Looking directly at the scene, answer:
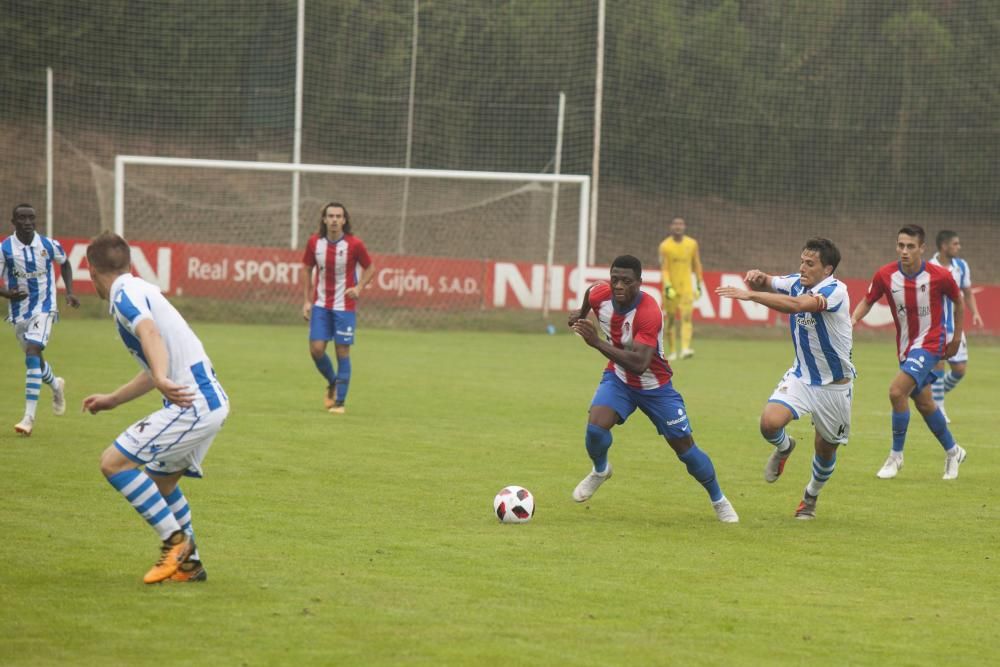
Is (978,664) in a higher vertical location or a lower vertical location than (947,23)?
lower

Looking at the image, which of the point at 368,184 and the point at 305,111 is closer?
the point at 368,184

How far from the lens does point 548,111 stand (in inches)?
1537

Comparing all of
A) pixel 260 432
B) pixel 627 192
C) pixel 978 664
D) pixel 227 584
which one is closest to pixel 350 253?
pixel 260 432

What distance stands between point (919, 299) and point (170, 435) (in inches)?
284

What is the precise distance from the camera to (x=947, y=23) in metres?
41.9

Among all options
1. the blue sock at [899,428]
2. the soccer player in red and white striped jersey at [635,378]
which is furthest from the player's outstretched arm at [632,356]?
the blue sock at [899,428]

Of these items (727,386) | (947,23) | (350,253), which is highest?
(947,23)

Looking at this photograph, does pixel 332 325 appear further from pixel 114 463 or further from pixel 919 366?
pixel 114 463

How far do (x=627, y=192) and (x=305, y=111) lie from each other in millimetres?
10977

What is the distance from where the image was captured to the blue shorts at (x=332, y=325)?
14781mm

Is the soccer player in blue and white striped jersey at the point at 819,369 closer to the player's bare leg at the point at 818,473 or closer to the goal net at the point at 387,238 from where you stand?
the player's bare leg at the point at 818,473

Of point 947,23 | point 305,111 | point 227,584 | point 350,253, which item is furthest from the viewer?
point 947,23

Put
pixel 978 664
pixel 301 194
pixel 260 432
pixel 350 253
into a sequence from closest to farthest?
pixel 978 664
pixel 260 432
pixel 350 253
pixel 301 194

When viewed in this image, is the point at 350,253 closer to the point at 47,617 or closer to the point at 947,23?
the point at 47,617
